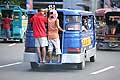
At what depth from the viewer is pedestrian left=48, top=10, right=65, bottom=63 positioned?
15188mm

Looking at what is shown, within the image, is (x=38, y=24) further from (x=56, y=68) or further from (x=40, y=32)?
(x=56, y=68)

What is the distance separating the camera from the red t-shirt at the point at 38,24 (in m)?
15.2

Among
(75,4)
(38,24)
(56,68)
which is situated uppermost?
(38,24)

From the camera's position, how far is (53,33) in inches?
599

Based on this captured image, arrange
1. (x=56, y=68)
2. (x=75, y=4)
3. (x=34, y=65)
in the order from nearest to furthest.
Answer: (x=34, y=65)
(x=56, y=68)
(x=75, y=4)

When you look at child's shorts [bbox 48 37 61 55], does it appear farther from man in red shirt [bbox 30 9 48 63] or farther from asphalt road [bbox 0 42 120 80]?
asphalt road [bbox 0 42 120 80]

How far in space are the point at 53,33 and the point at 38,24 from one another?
566mm

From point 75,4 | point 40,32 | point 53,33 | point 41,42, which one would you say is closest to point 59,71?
point 41,42

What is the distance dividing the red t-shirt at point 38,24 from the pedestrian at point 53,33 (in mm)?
196

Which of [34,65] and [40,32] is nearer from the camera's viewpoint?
[40,32]

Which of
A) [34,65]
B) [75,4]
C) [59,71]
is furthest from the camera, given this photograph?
[75,4]

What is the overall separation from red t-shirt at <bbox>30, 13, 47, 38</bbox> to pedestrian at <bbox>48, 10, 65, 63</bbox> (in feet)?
0.64

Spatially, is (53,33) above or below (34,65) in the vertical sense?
above

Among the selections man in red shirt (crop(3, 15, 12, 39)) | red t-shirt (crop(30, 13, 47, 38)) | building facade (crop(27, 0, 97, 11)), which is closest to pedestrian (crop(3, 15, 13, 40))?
man in red shirt (crop(3, 15, 12, 39))
